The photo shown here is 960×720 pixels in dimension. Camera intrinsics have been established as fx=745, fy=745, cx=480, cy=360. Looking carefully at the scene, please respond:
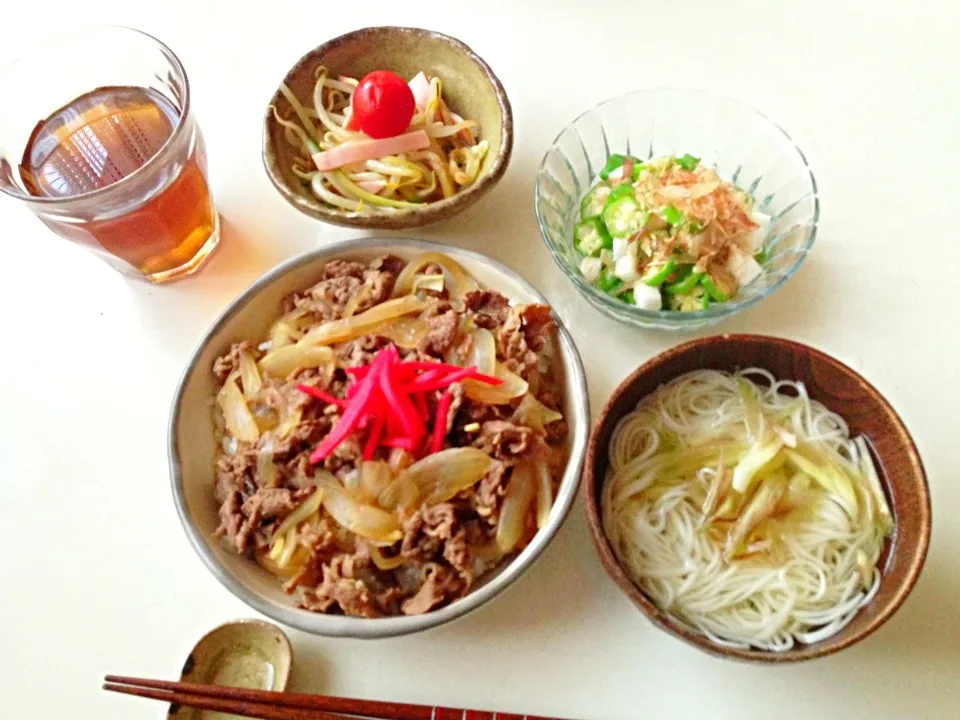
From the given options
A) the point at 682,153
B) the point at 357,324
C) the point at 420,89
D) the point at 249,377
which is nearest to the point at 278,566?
the point at 249,377

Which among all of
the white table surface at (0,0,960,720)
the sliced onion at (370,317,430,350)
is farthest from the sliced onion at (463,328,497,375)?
the white table surface at (0,0,960,720)

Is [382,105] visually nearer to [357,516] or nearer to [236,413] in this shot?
[236,413]

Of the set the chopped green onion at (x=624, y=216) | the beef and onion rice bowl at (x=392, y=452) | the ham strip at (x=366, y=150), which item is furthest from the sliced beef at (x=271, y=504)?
the chopped green onion at (x=624, y=216)

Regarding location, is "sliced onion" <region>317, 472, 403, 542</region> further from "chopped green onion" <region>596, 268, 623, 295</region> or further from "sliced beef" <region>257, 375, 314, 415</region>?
"chopped green onion" <region>596, 268, 623, 295</region>

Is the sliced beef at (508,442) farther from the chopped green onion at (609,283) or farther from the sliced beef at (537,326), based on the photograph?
the chopped green onion at (609,283)

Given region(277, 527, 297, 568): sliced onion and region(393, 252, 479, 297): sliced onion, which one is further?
region(393, 252, 479, 297): sliced onion

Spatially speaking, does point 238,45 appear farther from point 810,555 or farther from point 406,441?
point 810,555

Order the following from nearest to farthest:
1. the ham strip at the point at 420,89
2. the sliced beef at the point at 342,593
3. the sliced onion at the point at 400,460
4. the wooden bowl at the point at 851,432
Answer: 1. the wooden bowl at the point at 851,432
2. the sliced beef at the point at 342,593
3. the sliced onion at the point at 400,460
4. the ham strip at the point at 420,89
